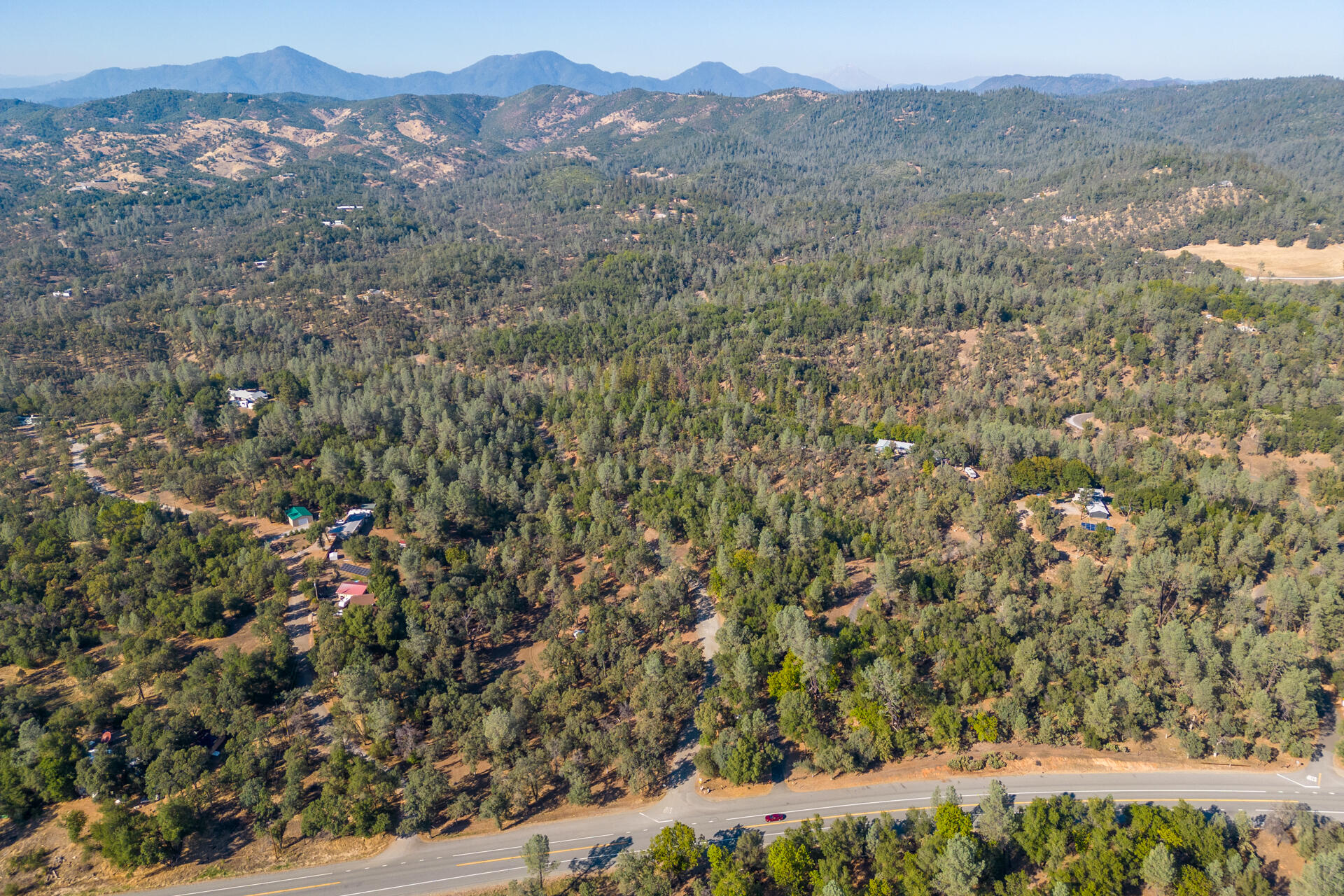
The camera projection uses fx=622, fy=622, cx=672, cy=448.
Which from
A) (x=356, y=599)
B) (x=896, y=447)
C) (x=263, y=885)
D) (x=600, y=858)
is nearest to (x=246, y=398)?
(x=356, y=599)

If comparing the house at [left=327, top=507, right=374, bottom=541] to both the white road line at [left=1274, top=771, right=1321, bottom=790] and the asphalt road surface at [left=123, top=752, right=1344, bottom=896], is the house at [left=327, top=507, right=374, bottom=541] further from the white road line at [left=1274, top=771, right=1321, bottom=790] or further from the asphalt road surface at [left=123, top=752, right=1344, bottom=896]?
the white road line at [left=1274, top=771, right=1321, bottom=790]

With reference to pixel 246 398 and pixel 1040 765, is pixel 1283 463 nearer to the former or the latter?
pixel 1040 765

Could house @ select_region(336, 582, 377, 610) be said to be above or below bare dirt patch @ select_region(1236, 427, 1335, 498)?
below

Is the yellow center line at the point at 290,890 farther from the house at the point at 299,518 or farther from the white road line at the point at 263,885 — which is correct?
the house at the point at 299,518

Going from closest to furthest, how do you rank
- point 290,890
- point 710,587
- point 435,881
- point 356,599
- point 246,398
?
point 290,890, point 435,881, point 356,599, point 710,587, point 246,398

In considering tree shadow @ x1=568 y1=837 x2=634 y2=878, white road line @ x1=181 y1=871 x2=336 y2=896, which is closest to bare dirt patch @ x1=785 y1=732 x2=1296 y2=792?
tree shadow @ x1=568 y1=837 x2=634 y2=878

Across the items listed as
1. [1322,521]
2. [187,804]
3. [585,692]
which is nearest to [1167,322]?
[1322,521]

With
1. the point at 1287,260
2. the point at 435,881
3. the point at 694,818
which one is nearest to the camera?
the point at 435,881

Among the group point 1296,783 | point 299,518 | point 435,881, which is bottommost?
point 435,881
